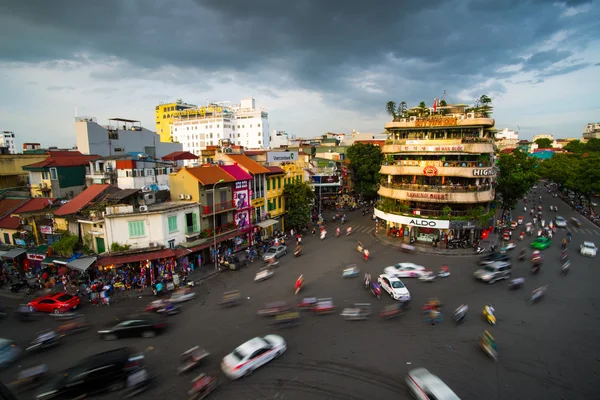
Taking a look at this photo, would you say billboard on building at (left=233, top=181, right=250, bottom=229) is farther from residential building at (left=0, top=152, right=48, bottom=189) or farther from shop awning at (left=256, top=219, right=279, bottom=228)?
residential building at (left=0, top=152, right=48, bottom=189)

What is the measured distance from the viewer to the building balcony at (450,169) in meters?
33.7

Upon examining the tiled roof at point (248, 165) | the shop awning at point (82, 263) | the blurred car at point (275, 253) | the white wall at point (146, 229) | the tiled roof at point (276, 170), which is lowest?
the blurred car at point (275, 253)

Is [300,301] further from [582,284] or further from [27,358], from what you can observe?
[582,284]

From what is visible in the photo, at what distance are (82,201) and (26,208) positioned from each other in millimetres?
7355

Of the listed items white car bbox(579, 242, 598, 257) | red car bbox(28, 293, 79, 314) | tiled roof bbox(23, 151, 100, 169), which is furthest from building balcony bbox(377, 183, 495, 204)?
tiled roof bbox(23, 151, 100, 169)

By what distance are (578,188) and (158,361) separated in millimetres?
64562

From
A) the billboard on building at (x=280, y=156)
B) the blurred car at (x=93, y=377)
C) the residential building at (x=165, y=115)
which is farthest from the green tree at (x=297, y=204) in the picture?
the residential building at (x=165, y=115)

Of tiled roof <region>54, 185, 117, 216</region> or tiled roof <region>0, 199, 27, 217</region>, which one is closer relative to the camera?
tiled roof <region>54, 185, 117, 216</region>

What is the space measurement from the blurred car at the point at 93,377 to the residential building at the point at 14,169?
36321 millimetres

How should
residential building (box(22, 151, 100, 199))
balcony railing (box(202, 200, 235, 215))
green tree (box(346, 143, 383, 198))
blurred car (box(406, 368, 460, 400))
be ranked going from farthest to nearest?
1. green tree (box(346, 143, 383, 198))
2. residential building (box(22, 151, 100, 199))
3. balcony railing (box(202, 200, 235, 215))
4. blurred car (box(406, 368, 460, 400))

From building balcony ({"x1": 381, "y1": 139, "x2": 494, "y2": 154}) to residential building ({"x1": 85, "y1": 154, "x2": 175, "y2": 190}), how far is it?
25.7 m

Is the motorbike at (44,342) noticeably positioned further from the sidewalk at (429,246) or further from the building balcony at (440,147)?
the building balcony at (440,147)

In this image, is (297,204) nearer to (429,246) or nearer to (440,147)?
(429,246)

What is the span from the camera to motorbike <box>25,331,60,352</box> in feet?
53.6
